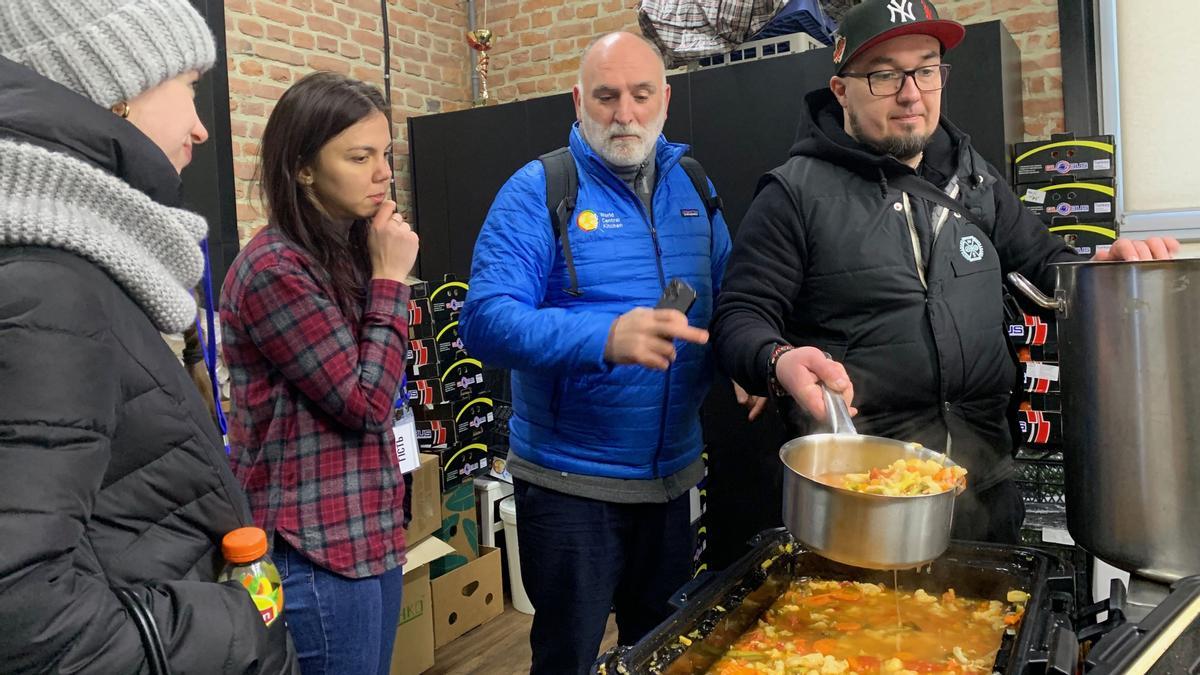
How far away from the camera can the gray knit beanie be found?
0.93 m

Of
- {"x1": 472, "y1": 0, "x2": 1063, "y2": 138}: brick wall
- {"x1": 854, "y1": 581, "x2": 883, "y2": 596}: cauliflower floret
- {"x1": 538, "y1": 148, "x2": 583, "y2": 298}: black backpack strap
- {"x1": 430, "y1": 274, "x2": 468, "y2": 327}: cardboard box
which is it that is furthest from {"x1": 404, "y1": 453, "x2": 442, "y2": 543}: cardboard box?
{"x1": 472, "y1": 0, "x2": 1063, "y2": 138}: brick wall

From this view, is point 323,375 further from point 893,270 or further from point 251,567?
point 893,270

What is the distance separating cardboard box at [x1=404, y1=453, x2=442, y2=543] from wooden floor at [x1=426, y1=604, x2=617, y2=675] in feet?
1.73

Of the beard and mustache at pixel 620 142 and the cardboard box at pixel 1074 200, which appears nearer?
the beard and mustache at pixel 620 142

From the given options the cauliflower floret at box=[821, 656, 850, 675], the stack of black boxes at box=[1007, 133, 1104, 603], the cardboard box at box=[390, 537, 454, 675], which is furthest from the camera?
→ the cardboard box at box=[390, 537, 454, 675]

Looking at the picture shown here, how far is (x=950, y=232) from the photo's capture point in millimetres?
1624

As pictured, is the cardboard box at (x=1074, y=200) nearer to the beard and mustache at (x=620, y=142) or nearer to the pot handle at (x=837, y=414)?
the beard and mustache at (x=620, y=142)

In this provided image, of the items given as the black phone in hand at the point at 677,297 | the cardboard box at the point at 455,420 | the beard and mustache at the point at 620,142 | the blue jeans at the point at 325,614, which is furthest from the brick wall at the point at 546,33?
the blue jeans at the point at 325,614

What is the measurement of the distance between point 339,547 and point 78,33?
90cm

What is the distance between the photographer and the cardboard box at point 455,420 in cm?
329

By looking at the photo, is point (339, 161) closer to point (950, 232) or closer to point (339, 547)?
point (339, 547)

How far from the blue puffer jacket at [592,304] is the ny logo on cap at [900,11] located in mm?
598

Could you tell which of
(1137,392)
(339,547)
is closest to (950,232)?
(1137,392)

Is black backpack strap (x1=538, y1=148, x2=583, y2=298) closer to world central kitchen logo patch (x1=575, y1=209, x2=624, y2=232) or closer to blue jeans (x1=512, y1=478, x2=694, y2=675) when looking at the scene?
world central kitchen logo patch (x1=575, y1=209, x2=624, y2=232)
